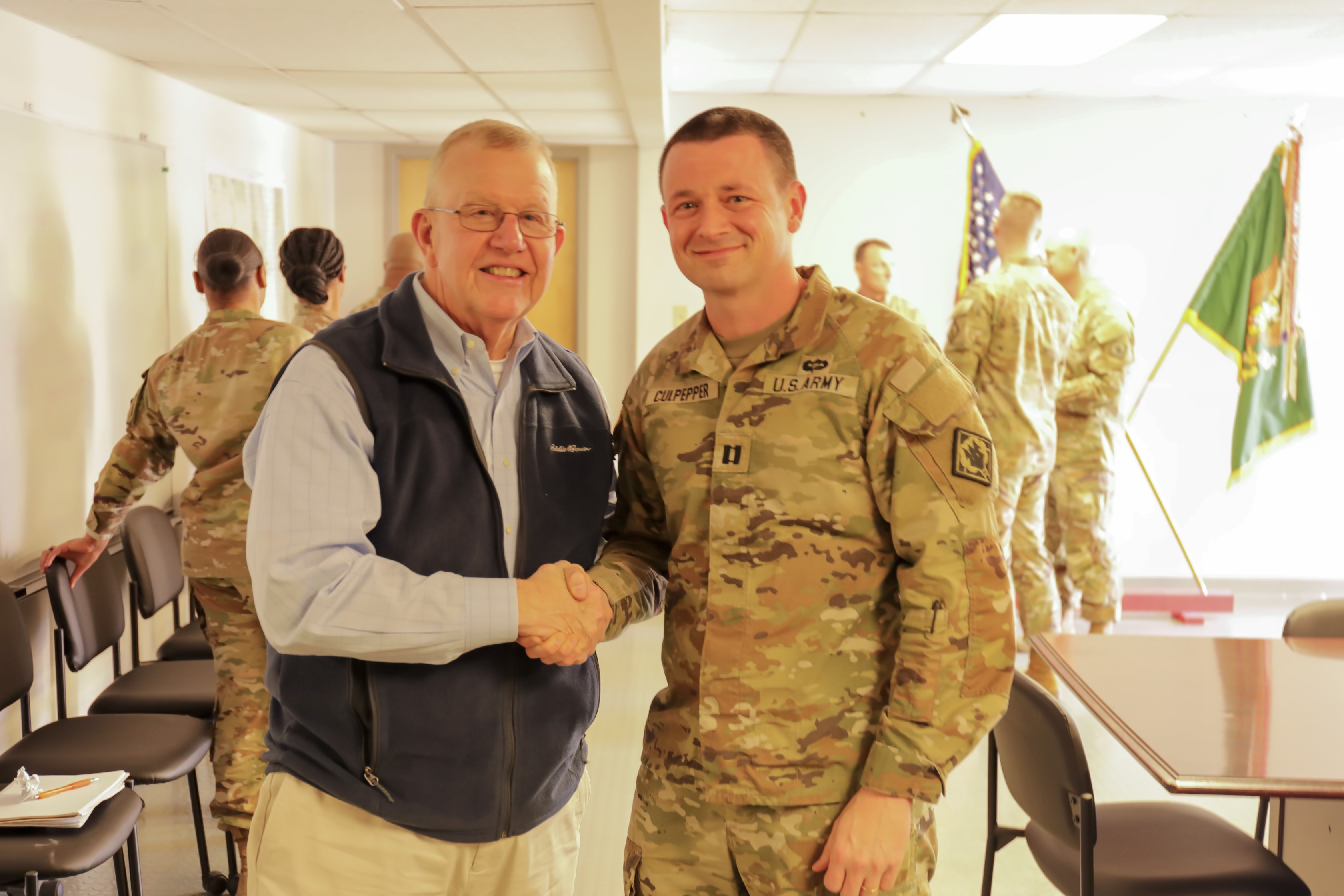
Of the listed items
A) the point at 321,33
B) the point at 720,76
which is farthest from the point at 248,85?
the point at 720,76

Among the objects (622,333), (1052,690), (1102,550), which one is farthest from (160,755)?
(622,333)

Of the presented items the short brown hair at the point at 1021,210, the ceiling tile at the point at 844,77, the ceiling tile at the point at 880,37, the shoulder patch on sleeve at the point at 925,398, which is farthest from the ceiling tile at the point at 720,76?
the shoulder patch on sleeve at the point at 925,398

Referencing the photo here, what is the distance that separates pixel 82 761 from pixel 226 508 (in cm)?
71

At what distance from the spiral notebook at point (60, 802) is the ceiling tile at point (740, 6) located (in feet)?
11.8

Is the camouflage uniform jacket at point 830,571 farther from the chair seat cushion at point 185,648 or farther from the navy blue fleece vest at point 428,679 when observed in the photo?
the chair seat cushion at point 185,648

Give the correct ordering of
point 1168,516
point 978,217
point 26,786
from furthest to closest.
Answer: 1. point 978,217
2. point 1168,516
3. point 26,786

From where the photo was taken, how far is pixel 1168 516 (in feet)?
18.3

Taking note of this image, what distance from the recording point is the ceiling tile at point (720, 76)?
558 centimetres

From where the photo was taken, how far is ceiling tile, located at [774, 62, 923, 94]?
18.3 ft

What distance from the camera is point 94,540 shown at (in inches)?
115

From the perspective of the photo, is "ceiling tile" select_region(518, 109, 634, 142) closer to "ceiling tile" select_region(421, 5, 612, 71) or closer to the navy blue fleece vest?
"ceiling tile" select_region(421, 5, 612, 71)

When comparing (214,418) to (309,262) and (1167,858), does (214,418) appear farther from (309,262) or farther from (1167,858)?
(1167,858)

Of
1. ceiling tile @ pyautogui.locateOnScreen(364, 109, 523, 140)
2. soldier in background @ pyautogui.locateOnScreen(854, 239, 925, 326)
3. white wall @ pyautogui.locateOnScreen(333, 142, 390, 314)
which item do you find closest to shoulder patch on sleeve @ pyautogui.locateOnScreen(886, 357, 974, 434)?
ceiling tile @ pyautogui.locateOnScreen(364, 109, 523, 140)

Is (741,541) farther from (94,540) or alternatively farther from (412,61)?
(412,61)
